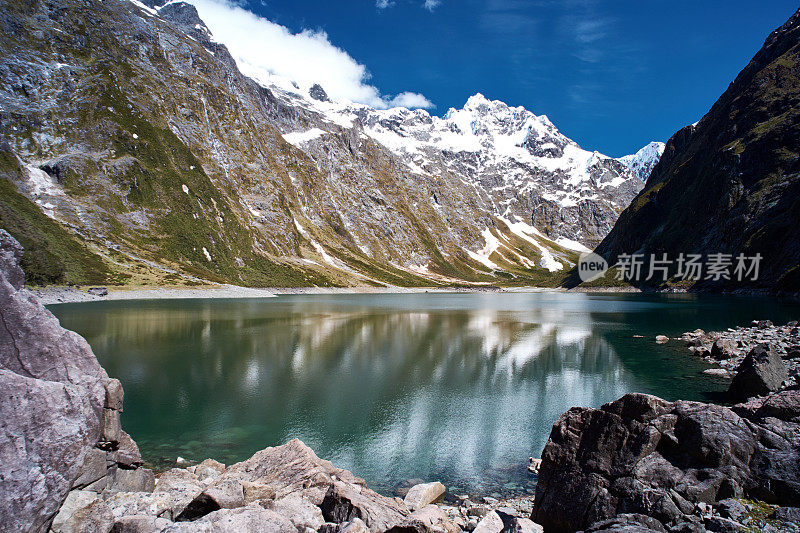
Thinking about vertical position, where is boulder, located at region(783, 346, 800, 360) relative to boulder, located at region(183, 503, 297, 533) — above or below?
above

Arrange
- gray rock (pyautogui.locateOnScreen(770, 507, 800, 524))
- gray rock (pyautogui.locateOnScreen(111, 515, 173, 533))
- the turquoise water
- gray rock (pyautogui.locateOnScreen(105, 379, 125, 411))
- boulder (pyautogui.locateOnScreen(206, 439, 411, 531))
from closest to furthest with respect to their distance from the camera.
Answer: gray rock (pyautogui.locateOnScreen(770, 507, 800, 524))
gray rock (pyautogui.locateOnScreen(111, 515, 173, 533))
boulder (pyautogui.locateOnScreen(206, 439, 411, 531))
gray rock (pyautogui.locateOnScreen(105, 379, 125, 411))
the turquoise water

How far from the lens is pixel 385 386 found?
34.9m

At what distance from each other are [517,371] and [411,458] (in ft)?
72.4

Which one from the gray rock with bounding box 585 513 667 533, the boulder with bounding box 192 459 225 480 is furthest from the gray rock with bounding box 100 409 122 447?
the gray rock with bounding box 585 513 667 533

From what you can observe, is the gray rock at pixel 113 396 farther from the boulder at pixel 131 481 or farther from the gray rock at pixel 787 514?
the gray rock at pixel 787 514

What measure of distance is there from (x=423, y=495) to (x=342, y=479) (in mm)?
3161

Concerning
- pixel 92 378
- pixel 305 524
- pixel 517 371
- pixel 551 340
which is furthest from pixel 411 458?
pixel 551 340

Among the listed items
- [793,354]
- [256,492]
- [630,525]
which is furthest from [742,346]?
[256,492]

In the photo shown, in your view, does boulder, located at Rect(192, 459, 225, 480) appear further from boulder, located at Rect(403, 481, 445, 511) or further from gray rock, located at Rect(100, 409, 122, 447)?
boulder, located at Rect(403, 481, 445, 511)

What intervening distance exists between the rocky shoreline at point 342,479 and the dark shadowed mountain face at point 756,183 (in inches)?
4956

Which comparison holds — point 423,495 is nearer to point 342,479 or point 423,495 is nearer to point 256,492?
point 342,479

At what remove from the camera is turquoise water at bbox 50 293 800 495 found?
21922mm

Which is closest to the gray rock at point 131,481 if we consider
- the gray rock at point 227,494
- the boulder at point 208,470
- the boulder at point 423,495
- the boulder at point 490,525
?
the boulder at point 208,470

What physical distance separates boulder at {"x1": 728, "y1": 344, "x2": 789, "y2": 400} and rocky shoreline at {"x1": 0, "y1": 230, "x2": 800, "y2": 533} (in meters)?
17.1
